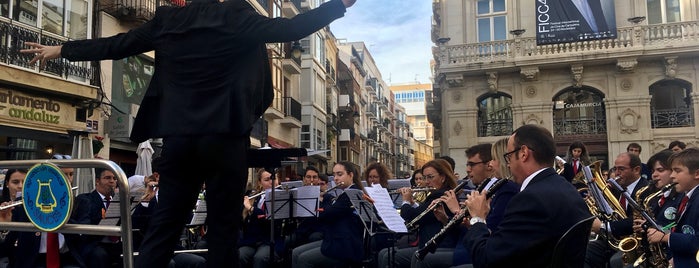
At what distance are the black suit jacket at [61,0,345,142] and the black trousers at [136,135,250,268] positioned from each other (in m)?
0.07

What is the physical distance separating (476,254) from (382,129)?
77743 millimetres

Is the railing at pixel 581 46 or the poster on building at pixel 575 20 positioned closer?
the poster on building at pixel 575 20

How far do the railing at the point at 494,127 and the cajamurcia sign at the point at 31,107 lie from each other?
1620cm

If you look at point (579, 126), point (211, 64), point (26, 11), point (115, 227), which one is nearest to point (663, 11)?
point (579, 126)

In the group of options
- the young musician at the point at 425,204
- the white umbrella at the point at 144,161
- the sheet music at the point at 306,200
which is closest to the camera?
the young musician at the point at 425,204

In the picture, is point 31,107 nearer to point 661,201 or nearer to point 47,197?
point 47,197

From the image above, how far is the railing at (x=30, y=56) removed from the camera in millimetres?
13992

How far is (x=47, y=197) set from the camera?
2.72 m

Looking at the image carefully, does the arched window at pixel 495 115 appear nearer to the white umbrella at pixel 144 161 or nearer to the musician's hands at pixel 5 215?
the white umbrella at pixel 144 161

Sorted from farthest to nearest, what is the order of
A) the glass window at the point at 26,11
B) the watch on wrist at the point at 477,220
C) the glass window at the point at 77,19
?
1. the glass window at the point at 77,19
2. the glass window at the point at 26,11
3. the watch on wrist at the point at 477,220

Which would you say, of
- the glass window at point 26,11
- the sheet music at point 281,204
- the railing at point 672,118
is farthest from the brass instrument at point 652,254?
the railing at point 672,118

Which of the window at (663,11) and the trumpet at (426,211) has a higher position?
the window at (663,11)

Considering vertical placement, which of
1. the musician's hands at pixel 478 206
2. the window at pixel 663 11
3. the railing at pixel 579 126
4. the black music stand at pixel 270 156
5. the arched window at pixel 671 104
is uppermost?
the window at pixel 663 11

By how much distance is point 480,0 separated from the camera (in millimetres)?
24578
